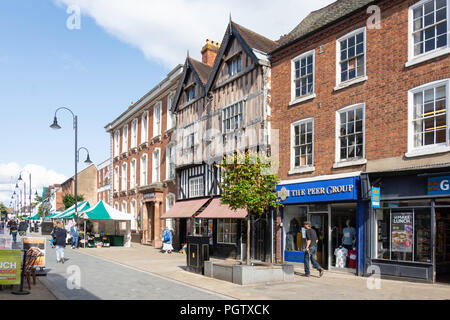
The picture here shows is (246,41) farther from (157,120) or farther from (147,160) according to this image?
(147,160)

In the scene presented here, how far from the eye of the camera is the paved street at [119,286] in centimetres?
974

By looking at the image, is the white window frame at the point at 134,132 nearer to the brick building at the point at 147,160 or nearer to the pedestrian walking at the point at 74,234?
the brick building at the point at 147,160

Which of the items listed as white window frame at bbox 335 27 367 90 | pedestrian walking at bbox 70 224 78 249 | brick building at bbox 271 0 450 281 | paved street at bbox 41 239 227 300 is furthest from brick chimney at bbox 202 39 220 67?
paved street at bbox 41 239 227 300

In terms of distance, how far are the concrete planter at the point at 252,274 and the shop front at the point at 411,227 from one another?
2974mm

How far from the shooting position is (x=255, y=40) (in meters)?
19.7

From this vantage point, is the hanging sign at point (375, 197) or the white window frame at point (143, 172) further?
the white window frame at point (143, 172)

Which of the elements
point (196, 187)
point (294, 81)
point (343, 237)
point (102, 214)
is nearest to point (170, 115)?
point (196, 187)

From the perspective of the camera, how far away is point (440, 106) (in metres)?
11.7

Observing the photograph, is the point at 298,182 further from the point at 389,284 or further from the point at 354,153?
the point at 389,284

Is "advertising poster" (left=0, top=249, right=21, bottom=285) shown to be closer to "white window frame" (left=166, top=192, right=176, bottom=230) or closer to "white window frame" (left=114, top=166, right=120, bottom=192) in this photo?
"white window frame" (left=166, top=192, right=176, bottom=230)

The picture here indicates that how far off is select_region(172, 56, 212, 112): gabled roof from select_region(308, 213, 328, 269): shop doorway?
1024 centimetres

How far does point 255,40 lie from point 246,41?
89 centimetres

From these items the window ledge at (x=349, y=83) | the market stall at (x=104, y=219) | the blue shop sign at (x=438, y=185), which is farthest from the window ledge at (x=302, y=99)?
the market stall at (x=104, y=219)
